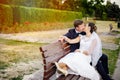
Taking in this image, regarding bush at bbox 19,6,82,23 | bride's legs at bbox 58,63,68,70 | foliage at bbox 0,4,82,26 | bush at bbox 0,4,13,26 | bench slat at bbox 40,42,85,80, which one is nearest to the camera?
bench slat at bbox 40,42,85,80

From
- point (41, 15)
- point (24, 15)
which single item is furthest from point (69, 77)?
point (41, 15)

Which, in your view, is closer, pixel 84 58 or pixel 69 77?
pixel 69 77

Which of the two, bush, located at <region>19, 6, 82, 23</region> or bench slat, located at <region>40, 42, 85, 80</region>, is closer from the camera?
bench slat, located at <region>40, 42, 85, 80</region>

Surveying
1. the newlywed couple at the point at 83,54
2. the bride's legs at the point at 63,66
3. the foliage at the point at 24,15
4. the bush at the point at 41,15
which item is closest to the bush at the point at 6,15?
the foliage at the point at 24,15

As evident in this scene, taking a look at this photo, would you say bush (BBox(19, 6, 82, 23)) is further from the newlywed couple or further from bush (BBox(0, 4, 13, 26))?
the newlywed couple

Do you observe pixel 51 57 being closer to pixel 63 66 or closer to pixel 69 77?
pixel 63 66

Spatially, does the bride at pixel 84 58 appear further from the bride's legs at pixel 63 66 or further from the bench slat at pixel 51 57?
the bench slat at pixel 51 57

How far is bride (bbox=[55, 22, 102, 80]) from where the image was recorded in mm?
5531

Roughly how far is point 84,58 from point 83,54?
175mm

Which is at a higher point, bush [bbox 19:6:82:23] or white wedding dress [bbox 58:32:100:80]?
white wedding dress [bbox 58:32:100:80]

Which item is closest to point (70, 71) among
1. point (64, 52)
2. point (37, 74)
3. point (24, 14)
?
point (64, 52)

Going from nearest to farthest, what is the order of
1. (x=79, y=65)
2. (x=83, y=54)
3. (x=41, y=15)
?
(x=79, y=65) → (x=83, y=54) → (x=41, y=15)

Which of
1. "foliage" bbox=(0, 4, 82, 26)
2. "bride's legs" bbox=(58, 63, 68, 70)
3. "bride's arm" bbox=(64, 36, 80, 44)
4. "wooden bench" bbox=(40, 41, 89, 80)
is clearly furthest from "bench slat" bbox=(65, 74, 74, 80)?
"foliage" bbox=(0, 4, 82, 26)

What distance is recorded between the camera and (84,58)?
5.87 meters
